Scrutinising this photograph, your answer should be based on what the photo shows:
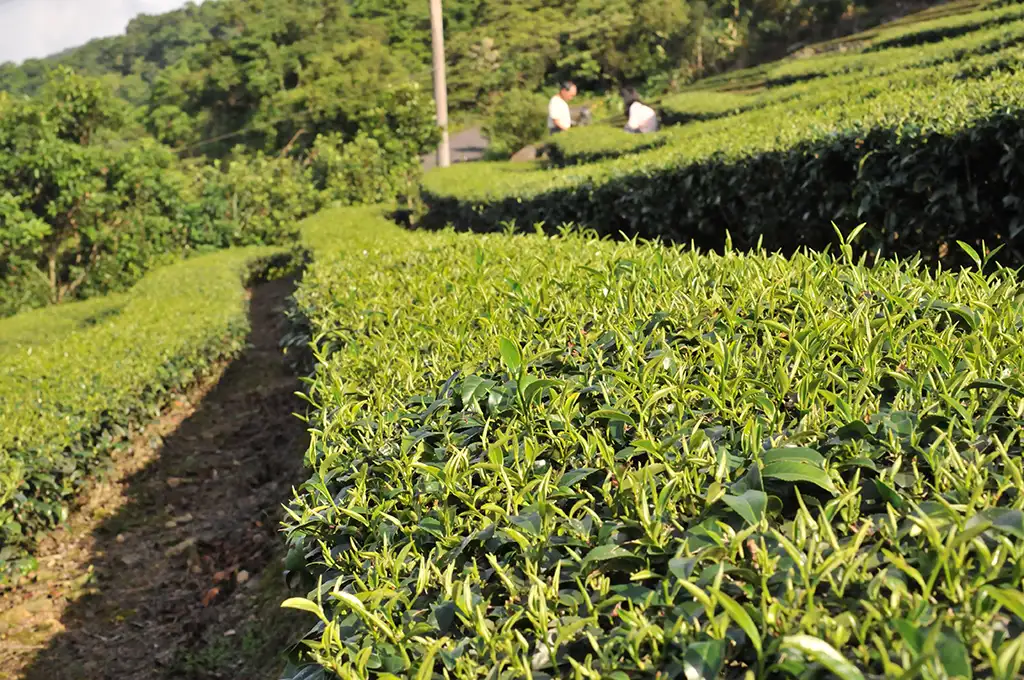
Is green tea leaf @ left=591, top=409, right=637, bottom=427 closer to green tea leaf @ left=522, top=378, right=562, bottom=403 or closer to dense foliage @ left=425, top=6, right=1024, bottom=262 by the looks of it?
green tea leaf @ left=522, top=378, right=562, bottom=403

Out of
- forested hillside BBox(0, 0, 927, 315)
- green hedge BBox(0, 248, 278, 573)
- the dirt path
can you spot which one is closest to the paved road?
forested hillside BBox(0, 0, 927, 315)

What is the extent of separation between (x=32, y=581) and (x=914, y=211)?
234 inches

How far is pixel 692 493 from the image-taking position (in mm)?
1319

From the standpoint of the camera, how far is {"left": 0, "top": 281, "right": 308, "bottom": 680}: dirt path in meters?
3.92

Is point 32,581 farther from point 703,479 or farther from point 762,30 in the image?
point 762,30

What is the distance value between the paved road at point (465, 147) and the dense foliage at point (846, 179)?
76.6ft

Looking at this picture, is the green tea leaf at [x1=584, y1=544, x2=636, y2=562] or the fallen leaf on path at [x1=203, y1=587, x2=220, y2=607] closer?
the green tea leaf at [x1=584, y1=544, x2=636, y2=562]

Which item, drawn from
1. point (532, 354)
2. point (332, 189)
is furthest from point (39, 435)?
point (332, 189)

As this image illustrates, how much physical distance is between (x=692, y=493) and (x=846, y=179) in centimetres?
422

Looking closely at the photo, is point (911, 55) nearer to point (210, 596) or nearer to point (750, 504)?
point (210, 596)

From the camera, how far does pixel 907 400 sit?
58.7 inches

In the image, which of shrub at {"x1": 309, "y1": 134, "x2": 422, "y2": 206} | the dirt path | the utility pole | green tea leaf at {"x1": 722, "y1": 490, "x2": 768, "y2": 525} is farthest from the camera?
shrub at {"x1": 309, "y1": 134, "x2": 422, "y2": 206}

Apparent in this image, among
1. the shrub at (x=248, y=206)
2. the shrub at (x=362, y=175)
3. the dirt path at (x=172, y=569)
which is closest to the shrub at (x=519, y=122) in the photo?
the shrub at (x=362, y=175)

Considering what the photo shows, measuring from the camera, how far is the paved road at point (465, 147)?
104ft
